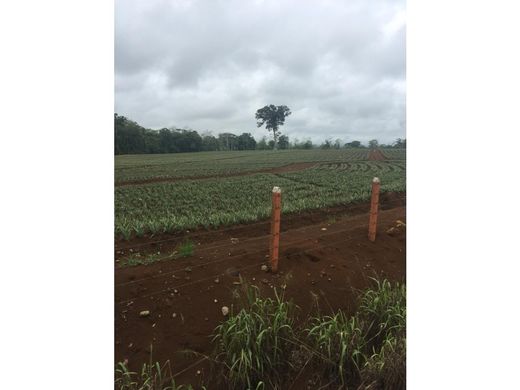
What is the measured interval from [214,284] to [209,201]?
15.0 ft

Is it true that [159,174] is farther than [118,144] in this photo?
Yes

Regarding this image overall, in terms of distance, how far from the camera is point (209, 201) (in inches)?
263

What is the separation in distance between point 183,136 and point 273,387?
10.3 ft

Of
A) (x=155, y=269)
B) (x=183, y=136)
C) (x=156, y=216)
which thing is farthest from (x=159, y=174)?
(x=155, y=269)

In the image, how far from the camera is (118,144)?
1.68 metres

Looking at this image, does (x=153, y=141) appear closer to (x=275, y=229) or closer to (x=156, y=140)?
(x=156, y=140)

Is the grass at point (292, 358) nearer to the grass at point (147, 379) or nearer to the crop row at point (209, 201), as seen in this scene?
the grass at point (147, 379)

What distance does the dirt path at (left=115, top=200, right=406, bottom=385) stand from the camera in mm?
1716

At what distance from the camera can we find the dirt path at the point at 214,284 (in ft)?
5.63

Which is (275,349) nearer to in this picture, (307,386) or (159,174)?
(307,386)

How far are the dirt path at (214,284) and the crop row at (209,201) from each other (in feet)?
3.83

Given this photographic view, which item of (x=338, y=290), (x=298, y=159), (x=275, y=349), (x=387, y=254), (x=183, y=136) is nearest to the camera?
(x=275, y=349)

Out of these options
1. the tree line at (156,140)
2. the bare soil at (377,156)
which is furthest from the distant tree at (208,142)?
the bare soil at (377,156)

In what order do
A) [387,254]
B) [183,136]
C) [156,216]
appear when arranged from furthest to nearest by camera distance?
[156,216], [183,136], [387,254]
